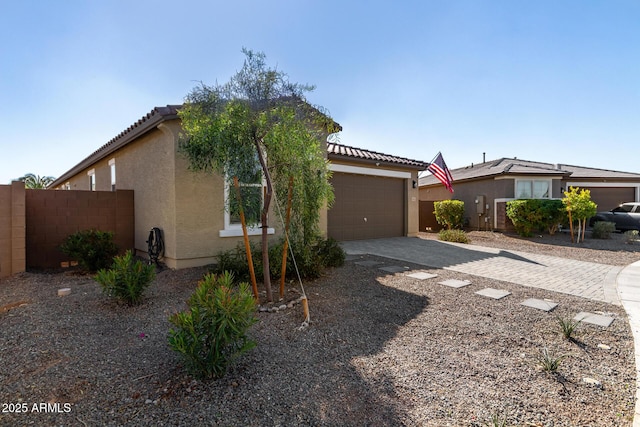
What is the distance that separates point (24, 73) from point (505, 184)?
1900 cm

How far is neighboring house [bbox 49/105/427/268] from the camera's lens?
263 inches

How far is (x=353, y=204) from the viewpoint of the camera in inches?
454

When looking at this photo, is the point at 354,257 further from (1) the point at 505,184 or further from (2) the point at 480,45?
(1) the point at 505,184

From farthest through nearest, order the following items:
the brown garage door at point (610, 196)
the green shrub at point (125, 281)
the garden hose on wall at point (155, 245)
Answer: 1. the brown garage door at point (610, 196)
2. the garden hose on wall at point (155, 245)
3. the green shrub at point (125, 281)

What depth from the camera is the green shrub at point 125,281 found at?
4.46m

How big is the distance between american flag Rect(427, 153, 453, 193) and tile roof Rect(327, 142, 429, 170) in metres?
0.35

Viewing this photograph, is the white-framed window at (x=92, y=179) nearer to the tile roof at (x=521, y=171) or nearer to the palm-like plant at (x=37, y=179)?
the tile roof at (x=521, y=171)

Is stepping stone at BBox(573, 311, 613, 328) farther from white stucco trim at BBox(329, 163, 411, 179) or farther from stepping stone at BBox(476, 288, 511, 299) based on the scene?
white stucco trim at BBox(329, 163, 411, 179)

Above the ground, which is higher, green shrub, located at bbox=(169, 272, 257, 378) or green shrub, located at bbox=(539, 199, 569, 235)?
green shrub, located at bbox=(539, 199, 569, 235)

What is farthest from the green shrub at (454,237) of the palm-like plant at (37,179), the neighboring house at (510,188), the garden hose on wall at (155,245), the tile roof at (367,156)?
the palm-like plant at (37,179)

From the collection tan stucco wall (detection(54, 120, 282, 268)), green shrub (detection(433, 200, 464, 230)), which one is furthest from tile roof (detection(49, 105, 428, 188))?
green shrub (detection(433, 200, 464, 230))

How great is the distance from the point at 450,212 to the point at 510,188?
314 centimetres

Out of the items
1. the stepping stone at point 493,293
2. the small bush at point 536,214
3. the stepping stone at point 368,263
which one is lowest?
the stepping stone at point 493,293

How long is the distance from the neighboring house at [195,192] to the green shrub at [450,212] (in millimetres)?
4225
